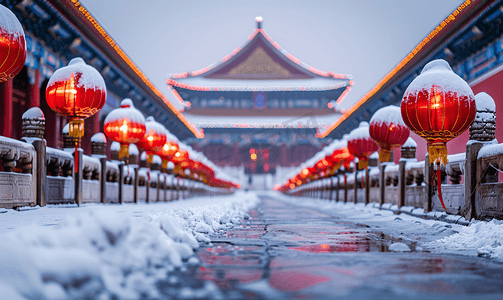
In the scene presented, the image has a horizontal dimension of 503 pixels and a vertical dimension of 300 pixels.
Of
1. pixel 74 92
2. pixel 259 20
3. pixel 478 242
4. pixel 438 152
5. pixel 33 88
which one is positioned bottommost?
pixel 478 242

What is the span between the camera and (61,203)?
9.68 m

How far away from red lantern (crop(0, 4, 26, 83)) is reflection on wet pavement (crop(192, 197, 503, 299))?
120 inches

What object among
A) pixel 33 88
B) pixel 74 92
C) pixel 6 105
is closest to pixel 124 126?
pixel 74 92

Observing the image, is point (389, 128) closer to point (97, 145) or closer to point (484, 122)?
point (484, 122)

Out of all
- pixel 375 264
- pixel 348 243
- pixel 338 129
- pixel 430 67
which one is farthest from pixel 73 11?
pixel 338 129

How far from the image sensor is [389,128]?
9.53 m

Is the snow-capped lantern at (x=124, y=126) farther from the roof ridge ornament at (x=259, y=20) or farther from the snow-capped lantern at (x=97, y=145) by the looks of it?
the roof ridge ornament at (x=259, y=20)

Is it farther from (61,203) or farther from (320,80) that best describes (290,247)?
(320,80)

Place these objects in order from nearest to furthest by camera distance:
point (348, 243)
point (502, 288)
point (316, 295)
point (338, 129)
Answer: point (316, 295) < point (502, 288) < point (348, 243) < point (338, 129)

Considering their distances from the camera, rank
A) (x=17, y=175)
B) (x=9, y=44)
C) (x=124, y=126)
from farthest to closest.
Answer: (x=124, y=126) → (x=17, y=175) → (x=9, y=44)

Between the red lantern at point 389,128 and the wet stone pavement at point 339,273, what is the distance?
530 centimetres

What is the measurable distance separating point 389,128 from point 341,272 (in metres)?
6.89

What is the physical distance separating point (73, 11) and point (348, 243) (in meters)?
9.83

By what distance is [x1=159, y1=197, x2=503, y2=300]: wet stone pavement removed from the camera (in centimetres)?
245
